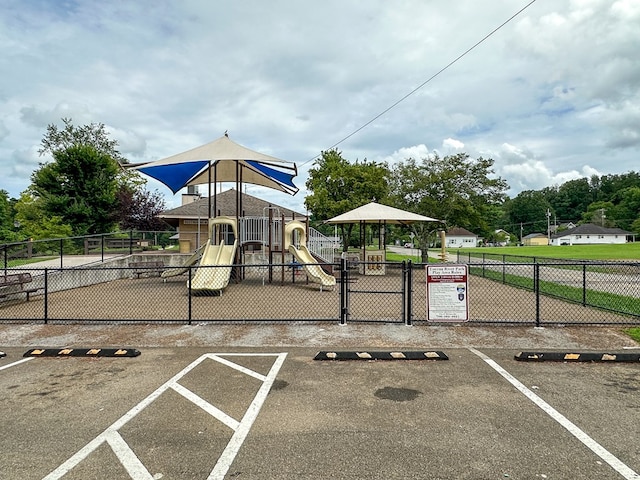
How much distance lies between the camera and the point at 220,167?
17.5 meters

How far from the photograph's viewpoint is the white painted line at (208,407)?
3702 millimetres

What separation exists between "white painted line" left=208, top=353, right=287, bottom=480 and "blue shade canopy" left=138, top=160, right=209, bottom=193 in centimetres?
1160

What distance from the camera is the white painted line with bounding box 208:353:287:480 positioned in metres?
2.94

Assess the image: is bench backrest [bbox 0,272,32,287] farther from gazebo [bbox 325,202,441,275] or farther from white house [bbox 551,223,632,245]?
white house [bbox 551,223,632,245]

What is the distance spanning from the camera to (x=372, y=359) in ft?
18.4

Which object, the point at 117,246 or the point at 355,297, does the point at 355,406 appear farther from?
the point at 117,246

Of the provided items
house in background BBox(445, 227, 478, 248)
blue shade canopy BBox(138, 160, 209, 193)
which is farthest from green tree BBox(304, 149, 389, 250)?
house in background BBox(445, 227, 478, 248)

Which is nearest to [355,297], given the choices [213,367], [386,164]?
[213,367]

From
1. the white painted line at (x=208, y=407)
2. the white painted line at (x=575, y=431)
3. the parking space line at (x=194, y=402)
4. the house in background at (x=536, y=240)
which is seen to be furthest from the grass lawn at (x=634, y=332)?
the house in background at (x=536, y=240)

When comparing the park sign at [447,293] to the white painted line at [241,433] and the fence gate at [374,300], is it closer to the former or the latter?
the fence gate at [374,300]

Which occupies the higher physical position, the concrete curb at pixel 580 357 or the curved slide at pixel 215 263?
the curved slide at pixel 215 263

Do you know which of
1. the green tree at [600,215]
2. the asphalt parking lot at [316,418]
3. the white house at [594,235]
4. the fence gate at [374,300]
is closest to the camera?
the asphalt parking lot at [316,418]

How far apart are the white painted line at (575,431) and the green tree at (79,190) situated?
93.4 feet

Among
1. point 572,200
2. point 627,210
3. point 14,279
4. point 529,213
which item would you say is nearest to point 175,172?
point 14,279
